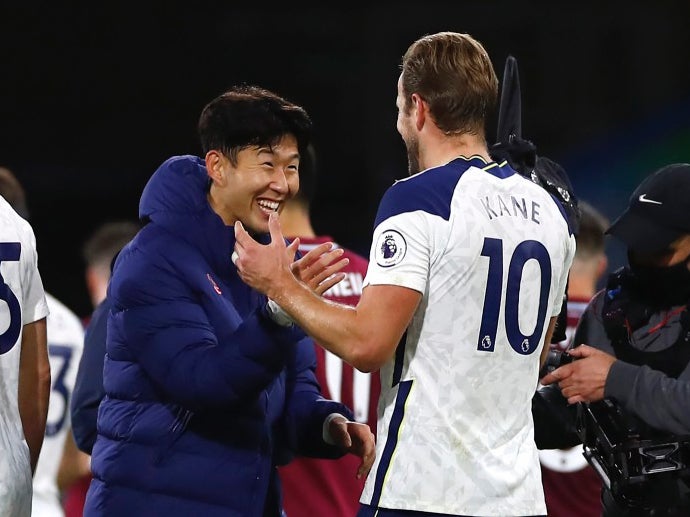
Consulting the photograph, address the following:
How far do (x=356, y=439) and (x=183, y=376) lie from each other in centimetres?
43

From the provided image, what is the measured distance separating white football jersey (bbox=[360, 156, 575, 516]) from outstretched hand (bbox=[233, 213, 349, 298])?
11cm

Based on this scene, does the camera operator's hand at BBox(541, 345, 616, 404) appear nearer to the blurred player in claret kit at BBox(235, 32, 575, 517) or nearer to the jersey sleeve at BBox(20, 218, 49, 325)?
the blurred player in claret kit at BBox(235, 32, 575, 517)

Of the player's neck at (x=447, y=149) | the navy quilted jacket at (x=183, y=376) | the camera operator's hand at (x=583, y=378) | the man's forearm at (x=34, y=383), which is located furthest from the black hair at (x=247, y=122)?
the camera operator's hand at (x=583, y=378)

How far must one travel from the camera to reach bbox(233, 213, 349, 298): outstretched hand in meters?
2.36

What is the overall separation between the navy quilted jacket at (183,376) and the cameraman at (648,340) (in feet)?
2.36

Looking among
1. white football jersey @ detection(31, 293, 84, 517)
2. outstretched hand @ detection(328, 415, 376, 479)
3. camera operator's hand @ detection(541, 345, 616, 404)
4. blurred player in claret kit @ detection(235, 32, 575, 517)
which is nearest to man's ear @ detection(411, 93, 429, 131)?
blurred player in claret kit @ detection(235, 32, 575, 517)

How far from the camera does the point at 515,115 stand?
294cm

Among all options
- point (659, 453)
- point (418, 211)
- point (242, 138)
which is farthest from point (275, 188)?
point (659, 453)

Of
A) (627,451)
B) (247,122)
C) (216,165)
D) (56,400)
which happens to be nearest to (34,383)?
(216,165)

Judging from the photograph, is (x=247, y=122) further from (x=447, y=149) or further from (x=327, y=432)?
(x=327, y=432)

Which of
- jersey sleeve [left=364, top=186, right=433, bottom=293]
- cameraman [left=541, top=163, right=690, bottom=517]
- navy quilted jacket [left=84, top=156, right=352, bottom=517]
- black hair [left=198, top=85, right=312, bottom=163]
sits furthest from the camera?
cameraman [left=541, top=163, right=690, bottom=517]

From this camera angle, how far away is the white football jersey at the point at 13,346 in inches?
101

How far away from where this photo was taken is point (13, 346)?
2594mm

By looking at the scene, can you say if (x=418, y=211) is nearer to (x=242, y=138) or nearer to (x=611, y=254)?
(x=242, y=138)
